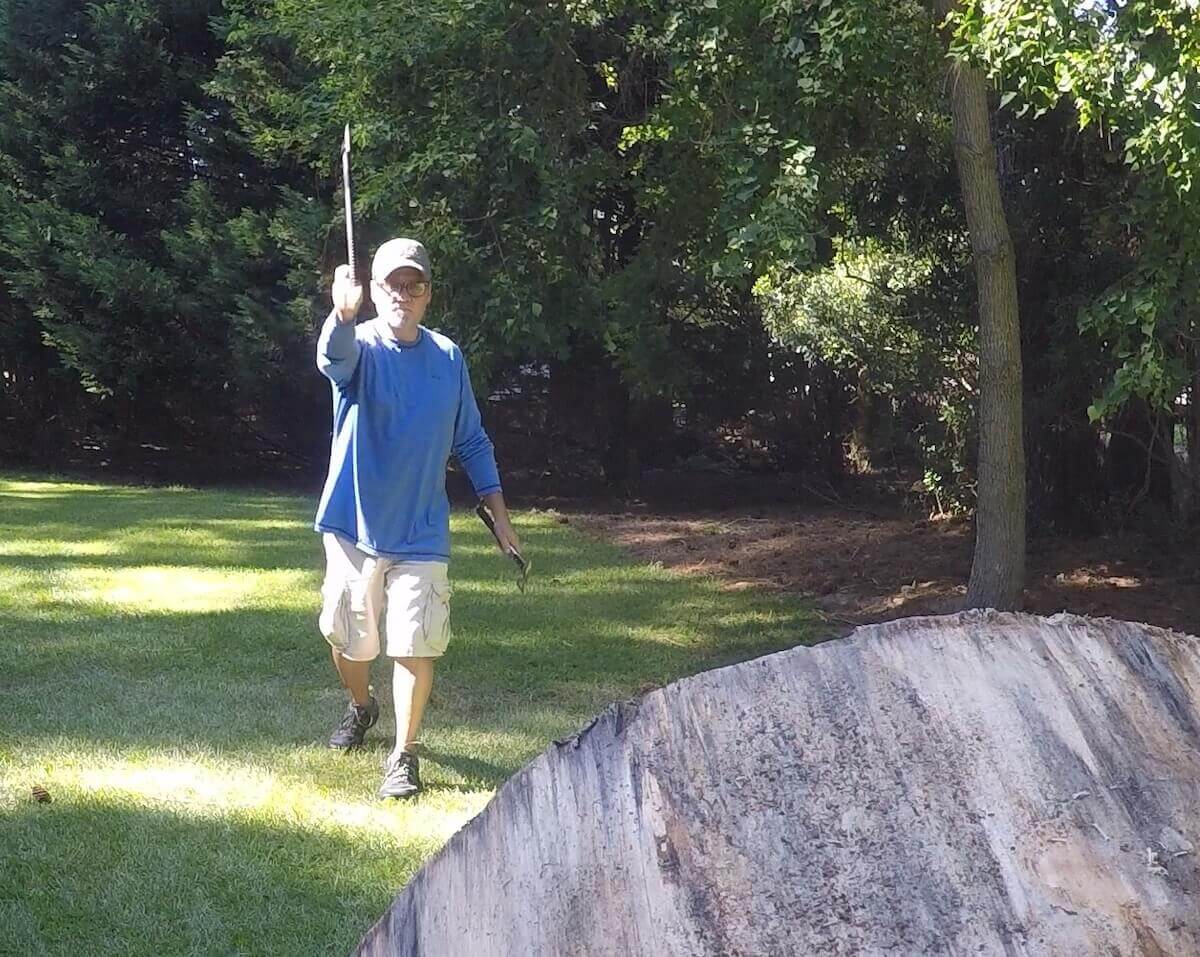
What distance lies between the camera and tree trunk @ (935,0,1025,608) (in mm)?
7512

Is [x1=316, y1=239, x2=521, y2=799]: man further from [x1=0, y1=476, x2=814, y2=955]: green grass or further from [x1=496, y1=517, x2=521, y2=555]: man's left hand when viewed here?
[x1=0, y1=476, x2=814, y2=955]: green grass

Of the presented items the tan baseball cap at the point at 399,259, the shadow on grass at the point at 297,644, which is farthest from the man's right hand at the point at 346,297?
the shadow on grass at the point at 297,644

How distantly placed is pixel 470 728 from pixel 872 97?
192 inches

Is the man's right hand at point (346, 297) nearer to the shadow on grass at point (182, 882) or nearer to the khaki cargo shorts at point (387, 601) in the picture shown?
the khaki cargo shorts at point (387, 601)

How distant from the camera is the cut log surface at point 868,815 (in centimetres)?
168

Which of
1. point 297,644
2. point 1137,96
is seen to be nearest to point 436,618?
point 297,644

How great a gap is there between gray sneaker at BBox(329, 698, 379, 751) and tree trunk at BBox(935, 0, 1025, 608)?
3756 millimetres

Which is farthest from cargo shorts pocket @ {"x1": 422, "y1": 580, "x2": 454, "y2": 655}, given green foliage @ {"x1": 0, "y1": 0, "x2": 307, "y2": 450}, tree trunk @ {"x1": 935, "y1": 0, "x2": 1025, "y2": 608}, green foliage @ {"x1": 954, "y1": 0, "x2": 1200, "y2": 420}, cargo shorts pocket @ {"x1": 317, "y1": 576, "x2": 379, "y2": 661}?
green foliage @ {"x1": 0, "y1": 0, "x2": 307, "y2": 450}

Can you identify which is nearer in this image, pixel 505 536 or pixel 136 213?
pixel 505 536

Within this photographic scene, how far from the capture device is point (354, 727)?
525cm

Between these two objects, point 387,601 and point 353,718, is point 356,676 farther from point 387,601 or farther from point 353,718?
point 387,601

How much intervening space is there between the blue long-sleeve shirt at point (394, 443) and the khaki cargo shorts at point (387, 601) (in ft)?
0.18

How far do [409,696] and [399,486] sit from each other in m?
0.74

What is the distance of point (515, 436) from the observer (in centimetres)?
1600
